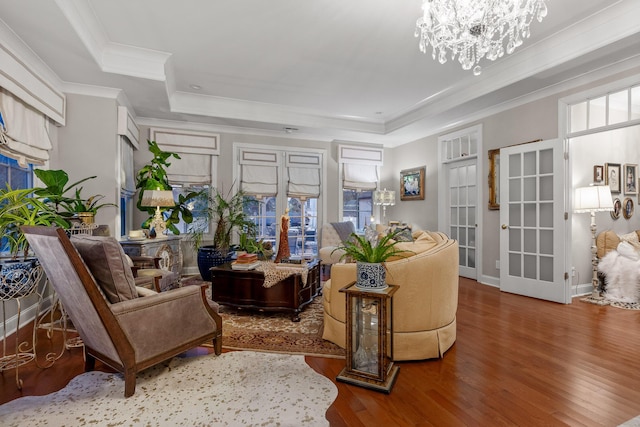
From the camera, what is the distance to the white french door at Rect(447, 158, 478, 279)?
17.3ft

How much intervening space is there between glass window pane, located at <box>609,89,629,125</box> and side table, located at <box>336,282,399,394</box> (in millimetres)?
3464

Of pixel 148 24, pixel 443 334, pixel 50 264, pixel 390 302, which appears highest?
pixel 148 24

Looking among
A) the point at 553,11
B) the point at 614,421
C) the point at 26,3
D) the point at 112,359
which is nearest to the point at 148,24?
the point at 26,3

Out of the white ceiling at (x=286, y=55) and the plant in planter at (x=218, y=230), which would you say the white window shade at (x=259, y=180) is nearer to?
the plant in planter at (x=218, y=230)

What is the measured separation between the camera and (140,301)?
1.96 m

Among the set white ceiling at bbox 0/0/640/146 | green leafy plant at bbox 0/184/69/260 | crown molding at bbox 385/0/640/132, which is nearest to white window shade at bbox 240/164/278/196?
white ceiling at bbox 0/0/640/146

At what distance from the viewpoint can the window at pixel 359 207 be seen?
6.89 m

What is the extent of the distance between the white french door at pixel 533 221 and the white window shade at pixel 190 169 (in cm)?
469

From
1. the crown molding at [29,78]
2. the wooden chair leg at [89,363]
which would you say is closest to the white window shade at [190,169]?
the crown molding at [29,78]

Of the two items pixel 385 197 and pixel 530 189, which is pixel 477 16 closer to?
pixel 530 189

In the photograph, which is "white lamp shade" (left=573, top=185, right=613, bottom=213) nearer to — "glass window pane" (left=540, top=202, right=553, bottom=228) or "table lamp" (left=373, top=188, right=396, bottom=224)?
"glass window pane" (left=540, top=202, right=553, bottom=228)

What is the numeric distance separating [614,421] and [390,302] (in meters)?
1.28

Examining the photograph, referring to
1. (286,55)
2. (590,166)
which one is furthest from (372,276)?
(590,166)

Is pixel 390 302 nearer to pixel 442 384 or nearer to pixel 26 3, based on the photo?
pixel 442 384
